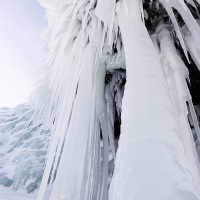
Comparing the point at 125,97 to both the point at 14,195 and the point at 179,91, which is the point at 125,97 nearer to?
the point at 179,91

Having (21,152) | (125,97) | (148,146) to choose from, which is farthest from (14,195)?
(148,146)

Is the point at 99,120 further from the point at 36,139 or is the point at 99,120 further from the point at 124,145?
the point at 36,139

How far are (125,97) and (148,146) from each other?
0.99ft

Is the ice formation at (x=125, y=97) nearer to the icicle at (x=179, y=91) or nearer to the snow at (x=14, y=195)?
the icicle at (x=179, y=91)

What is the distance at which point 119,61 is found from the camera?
7.01 feet

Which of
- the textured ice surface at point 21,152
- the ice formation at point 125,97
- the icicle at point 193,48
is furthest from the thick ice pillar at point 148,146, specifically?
the textured ice surface at point 21,152

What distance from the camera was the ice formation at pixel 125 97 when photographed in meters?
0.70

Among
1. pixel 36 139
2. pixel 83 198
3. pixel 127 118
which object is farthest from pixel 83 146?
pixel 36 139

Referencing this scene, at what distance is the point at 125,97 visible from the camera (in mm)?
1034

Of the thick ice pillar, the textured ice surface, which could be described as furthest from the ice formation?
the textured ice surface

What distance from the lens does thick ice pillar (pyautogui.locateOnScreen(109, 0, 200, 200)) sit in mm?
618

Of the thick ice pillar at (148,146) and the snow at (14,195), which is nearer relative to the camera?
the thick ice pillar at (148,146)

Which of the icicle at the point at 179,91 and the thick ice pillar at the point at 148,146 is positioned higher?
the icicle at the point at 179,91

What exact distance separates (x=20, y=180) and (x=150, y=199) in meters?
5.54
